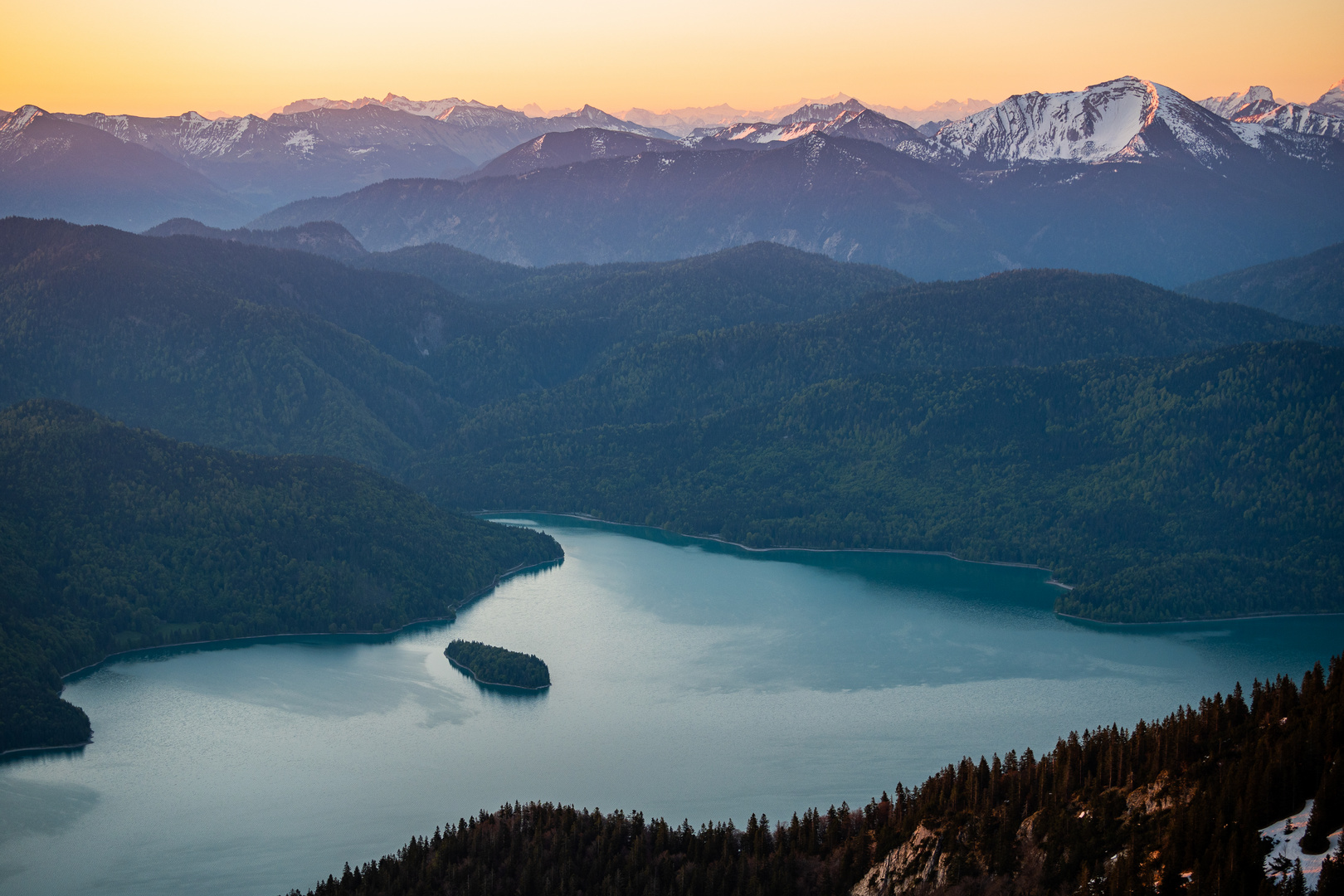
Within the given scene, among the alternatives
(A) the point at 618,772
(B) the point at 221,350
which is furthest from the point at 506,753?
(B) the point at 221,350

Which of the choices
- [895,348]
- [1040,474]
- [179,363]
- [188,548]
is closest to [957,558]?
[1040,474]

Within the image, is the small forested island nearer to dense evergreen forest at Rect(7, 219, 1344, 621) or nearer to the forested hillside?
the forested hillside

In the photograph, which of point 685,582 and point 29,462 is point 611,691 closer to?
point 685,582

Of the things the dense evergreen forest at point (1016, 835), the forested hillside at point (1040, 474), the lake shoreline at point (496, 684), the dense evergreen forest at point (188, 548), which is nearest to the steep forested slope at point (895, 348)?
the forested hillside at point (1040, 474)

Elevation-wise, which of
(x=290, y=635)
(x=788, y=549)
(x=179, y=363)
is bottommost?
(x=290, y=635)

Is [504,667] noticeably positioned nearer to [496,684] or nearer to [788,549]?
[496,684]

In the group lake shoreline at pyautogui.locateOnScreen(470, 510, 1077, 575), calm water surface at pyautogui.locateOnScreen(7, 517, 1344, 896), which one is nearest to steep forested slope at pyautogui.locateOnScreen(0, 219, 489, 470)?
lake shoreline at pyautogui.locateOnScreen(470, 510, 1077, 575)
